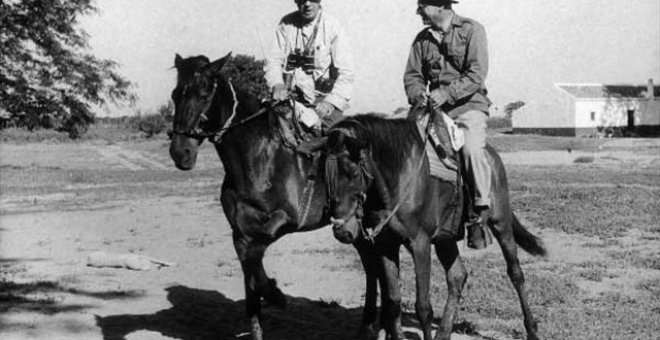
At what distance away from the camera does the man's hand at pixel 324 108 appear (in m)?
7.16

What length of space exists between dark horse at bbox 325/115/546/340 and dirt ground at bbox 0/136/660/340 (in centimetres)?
118

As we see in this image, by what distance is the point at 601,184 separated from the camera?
893 inches

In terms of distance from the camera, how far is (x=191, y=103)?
5.94 metres

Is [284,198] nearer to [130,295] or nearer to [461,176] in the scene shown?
[461,176]

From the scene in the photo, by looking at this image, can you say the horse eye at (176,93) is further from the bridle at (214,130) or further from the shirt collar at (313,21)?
the shirt collar at (313,21)

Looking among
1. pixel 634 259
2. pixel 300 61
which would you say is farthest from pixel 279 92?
pixel 634 259

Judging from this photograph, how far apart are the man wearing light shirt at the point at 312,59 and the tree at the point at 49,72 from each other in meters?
26.1

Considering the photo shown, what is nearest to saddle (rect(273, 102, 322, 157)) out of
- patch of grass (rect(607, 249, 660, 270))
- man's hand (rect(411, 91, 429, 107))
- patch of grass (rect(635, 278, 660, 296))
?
man's hand (rect(411, 91, 429, 107))

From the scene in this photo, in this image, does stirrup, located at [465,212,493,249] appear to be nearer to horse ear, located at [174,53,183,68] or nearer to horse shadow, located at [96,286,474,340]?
horse shadow, located at [96,286,474,340]

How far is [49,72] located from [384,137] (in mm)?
32695

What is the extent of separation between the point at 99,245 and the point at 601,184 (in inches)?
608

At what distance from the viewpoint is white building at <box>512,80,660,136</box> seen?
68500mm

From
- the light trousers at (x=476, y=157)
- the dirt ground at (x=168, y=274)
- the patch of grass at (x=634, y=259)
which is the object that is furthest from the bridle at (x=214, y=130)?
the patch of grass at (x=634, y=259)

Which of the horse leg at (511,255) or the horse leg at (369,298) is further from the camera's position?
the horse leg at (369,298)
